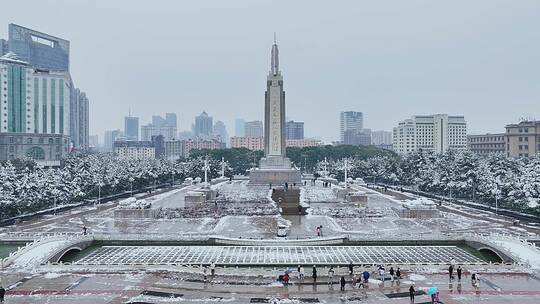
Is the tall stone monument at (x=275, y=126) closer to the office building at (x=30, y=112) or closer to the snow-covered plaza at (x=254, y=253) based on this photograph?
the snow-covered plaza at (x=254, y=253)


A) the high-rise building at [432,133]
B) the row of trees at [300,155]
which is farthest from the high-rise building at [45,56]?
the high-rise building at [432,133]

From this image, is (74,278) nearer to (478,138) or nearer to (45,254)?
(45,254)

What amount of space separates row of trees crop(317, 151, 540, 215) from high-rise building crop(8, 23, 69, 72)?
97120mm

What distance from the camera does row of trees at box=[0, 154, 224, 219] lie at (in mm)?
45906

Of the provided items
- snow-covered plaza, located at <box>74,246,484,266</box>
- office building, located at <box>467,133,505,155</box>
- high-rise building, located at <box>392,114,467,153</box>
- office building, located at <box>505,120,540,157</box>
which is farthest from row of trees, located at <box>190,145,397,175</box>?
snow-covered plaza, located at <box>74,246,484,266</box>

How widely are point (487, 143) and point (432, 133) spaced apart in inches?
2127

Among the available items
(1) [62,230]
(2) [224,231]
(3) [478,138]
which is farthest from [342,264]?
(3) [478,138]

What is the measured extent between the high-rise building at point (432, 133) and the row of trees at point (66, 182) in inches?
4323

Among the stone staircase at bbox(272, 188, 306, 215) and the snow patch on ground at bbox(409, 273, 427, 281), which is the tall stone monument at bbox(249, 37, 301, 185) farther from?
the snow patch on ground at bbox(409, 273, 427, 281)

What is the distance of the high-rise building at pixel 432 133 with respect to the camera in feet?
586

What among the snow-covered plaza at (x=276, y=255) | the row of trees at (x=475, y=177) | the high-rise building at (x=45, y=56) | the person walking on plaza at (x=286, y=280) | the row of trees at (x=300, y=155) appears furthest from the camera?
the row of trees at (x=300, y=155)

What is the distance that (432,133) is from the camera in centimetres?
17975

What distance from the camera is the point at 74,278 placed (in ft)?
76.4

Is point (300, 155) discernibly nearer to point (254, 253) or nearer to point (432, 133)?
point (432, 133)
